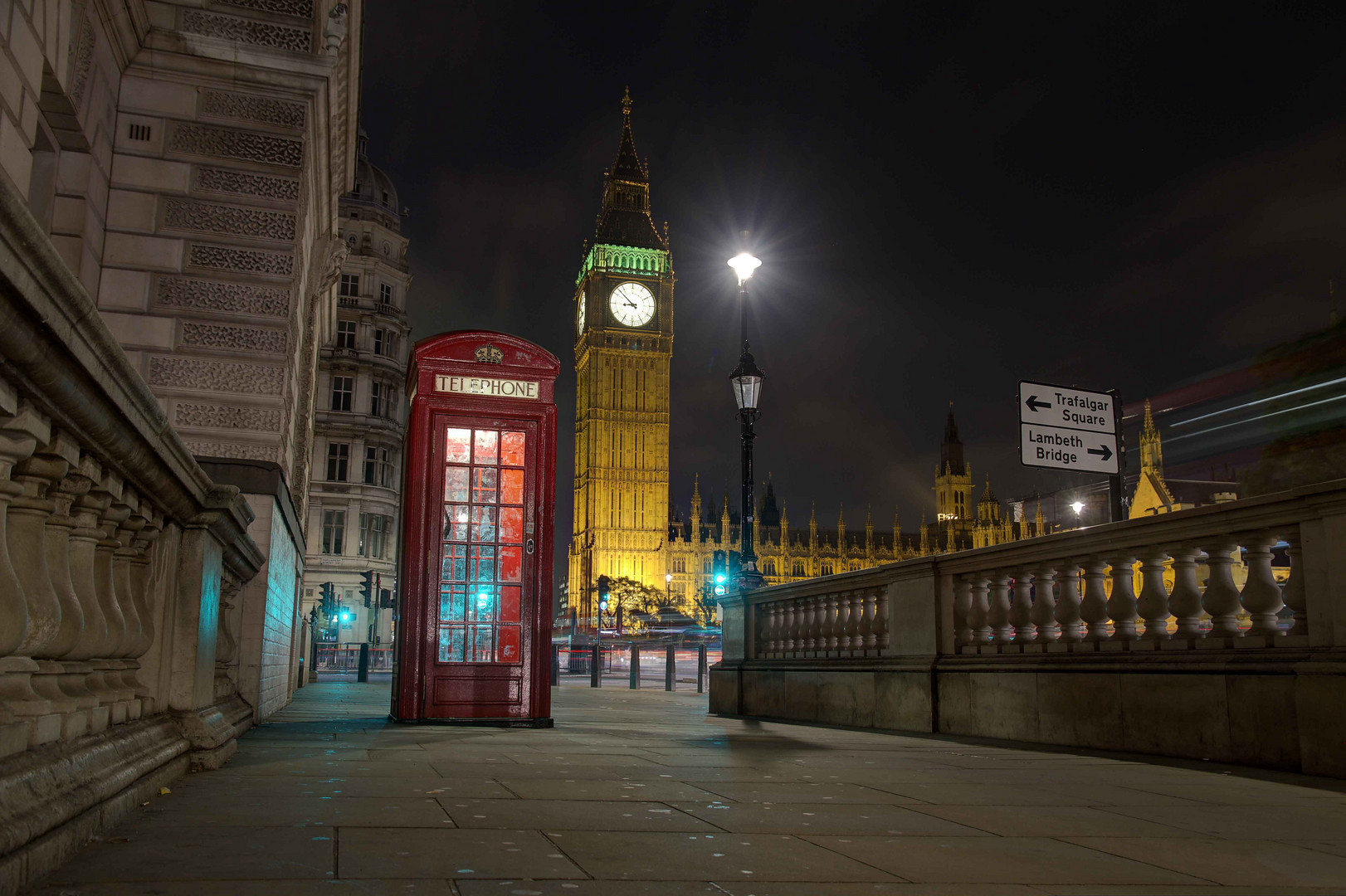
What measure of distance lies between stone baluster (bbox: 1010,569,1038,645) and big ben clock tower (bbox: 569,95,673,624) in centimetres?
10418

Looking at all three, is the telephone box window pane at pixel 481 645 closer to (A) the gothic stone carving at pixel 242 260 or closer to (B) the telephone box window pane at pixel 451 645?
(B) the telephone box window pane at pixel 451 645

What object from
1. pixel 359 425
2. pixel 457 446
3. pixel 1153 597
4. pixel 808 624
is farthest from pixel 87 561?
pixel 359 425

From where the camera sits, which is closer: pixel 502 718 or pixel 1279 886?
pixel 1279 886

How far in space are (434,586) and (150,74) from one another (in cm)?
568

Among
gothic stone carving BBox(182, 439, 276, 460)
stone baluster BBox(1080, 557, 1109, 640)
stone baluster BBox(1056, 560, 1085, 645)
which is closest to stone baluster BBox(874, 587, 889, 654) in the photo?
Result: stone baluster BBox(1056, 560, 1085, 645)

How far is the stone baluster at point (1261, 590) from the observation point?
6223 mm

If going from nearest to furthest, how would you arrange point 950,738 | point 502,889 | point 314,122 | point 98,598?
point 502,889 → point 98,598 → point 950,738 → point 314,122

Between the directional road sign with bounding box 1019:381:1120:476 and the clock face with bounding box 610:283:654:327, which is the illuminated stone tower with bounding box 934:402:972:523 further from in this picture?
the directional road sign with bounding box 1019:381:1120:476

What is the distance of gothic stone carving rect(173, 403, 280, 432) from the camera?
9.62 m

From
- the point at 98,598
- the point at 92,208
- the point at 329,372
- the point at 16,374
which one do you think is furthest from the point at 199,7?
the point at 329,372

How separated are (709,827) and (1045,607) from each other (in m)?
5.08

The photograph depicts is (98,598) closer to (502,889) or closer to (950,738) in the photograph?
(502,889)

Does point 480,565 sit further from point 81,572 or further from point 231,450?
point 81,572

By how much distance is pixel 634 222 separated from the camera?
4584 inches
